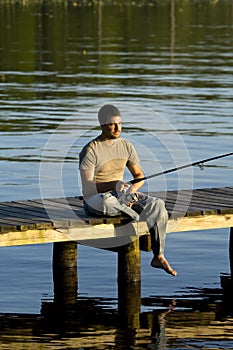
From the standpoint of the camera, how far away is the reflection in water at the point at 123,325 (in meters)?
12.8

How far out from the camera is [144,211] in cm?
1415

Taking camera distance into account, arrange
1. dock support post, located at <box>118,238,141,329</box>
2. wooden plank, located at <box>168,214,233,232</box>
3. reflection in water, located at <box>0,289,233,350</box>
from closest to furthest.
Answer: reflection in water, located at <box>0,289,233,350</box> < dock support post, located at <box>118,238,141,329</box> < wooden plank, located at <box>168,214,233,232</box>

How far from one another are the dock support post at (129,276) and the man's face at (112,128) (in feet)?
4.65

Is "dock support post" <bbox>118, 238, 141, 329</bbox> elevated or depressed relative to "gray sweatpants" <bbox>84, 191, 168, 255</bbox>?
depressed

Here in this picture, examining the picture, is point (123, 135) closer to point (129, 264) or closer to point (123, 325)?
point (129, 264)

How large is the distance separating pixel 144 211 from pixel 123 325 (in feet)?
4.95

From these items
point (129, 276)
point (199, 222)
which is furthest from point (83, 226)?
point (199, 222)

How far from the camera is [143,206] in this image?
46.4 ft

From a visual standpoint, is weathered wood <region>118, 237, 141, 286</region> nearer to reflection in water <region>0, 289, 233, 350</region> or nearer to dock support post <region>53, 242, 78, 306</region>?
reflection in water <region>0, 289, 233, 350</region>

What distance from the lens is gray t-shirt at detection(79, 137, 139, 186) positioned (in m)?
14.1

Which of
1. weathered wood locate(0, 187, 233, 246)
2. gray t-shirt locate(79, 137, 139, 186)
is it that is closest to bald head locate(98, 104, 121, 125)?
gray t-shirt locate(79, 137, 139, 186)

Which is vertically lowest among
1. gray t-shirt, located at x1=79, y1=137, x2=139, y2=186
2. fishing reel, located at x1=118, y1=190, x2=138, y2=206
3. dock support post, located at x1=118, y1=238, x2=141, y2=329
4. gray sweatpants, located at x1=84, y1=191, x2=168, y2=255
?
dock support post, located at x1=118, y1=238, x2=141, y2=329

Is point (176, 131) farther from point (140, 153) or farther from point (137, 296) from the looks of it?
point (137, 296)

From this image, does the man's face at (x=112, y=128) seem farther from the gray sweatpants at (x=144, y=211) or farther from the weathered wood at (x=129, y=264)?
the weathered wood at (x=129, y=264)
